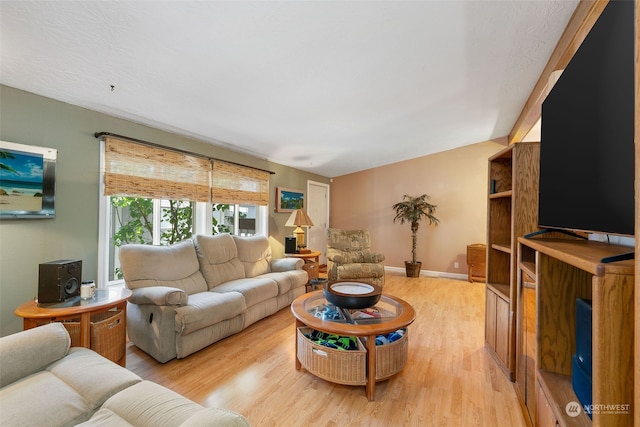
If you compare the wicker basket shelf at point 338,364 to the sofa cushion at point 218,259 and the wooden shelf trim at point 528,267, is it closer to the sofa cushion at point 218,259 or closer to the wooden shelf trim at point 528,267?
the wooden shelf trim at point 528,267

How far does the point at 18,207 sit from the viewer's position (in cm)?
203

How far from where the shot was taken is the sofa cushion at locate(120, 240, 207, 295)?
2471 millimetres

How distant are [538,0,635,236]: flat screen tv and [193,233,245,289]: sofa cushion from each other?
9.85ft

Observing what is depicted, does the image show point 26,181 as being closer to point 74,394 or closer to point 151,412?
point 74,394

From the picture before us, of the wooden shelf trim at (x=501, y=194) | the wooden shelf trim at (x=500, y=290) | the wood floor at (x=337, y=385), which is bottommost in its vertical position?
the wood floor at (x=337, y=385)

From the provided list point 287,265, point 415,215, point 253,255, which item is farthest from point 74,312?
point 415,215

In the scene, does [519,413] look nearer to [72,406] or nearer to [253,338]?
[253,338]

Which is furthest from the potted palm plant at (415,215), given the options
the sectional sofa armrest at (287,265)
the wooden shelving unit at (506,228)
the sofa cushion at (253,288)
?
the sofa cushion at (253,288)

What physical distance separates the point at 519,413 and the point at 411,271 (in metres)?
3.81

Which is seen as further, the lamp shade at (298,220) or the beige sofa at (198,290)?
the lamp shade at (298,220)

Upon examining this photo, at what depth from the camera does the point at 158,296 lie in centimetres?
221

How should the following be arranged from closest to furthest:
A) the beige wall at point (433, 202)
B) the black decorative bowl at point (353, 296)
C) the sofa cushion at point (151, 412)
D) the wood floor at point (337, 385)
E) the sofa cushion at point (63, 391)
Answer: the sofa cushion at point (151, 412) < the sofa cushion at point (63, 391) < the wood floor at point (337, 385) < the black decorative bowl at point (353, 296) < the beige wall at point (433, 202)

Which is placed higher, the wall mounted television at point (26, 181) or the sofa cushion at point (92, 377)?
the wall mounted television at point (26, 181)

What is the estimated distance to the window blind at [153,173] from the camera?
2.60 metres
